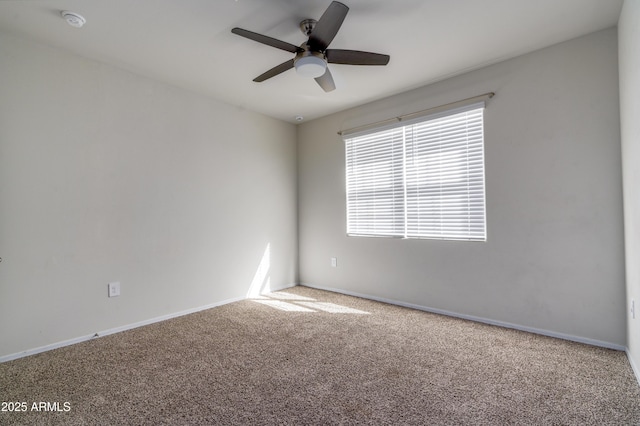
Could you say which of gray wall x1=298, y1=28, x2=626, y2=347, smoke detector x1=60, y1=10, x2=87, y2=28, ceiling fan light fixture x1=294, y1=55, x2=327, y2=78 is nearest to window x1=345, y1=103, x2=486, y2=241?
gray wall x1=298, y1=28, x2=626, y2=347

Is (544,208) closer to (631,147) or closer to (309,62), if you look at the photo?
(631,147)

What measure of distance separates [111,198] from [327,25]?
2396mm

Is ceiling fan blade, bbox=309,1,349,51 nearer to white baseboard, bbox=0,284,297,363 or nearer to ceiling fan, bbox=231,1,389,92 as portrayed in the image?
ceiling fan, bbox=231,1,389,92

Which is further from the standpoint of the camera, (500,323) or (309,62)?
(500,323)

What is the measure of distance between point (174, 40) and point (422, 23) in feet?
6.27

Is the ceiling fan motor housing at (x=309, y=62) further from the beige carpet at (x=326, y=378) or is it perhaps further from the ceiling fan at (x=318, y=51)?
the beige carpet at (x=326, y=378)

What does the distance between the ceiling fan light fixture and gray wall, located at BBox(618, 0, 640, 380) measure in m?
1.82

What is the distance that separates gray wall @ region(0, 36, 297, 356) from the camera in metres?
2.40

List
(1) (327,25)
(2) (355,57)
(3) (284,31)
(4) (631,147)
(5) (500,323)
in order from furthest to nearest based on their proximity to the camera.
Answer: (5) (500,323), (3) (284,31), (2) (355,57), (4) (631,147), (1) (327,25)

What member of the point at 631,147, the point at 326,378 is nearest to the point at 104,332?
the point at 326,378

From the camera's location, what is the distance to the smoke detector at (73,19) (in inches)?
83.9

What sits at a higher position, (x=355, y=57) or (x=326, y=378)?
(x=355, y=57)

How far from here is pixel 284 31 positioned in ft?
7.91

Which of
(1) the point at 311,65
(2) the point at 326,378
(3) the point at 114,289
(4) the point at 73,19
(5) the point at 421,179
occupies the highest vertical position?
(4) the point at 73,19
